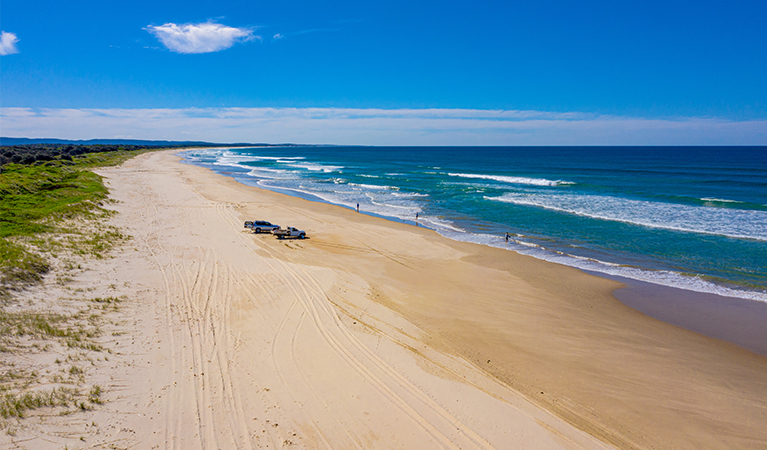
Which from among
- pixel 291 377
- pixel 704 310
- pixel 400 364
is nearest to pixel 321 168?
pixel 704 310

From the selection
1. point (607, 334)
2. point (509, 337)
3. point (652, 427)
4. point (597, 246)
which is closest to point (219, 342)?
point (509, 337)

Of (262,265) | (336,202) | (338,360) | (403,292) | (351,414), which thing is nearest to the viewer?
(351,414)

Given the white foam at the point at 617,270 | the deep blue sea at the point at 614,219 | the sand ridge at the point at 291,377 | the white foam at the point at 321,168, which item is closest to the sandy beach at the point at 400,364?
the sand ridge at the point at 291,377

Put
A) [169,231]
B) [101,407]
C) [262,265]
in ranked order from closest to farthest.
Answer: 1. [101,407]
2. [262,265]
3. [169,231]

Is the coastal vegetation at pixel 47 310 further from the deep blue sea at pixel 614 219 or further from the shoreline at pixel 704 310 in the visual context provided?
the deep blue sea at pixel 614 219

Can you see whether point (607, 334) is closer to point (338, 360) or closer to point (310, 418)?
point (338, 360)

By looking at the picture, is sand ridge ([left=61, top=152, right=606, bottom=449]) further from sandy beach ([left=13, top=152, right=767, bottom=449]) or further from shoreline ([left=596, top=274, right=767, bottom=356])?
shoreline ([left=596, top=274, right=767, bottom=356])

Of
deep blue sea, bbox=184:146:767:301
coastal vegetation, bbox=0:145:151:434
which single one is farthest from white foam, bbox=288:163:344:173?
coastal vegetation, bbox=0:145:151:434
